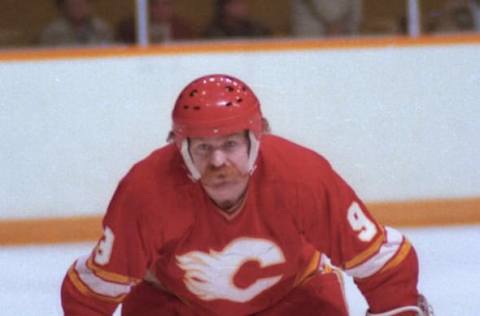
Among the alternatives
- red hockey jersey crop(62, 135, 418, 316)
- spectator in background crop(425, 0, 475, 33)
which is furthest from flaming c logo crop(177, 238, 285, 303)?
spectator in background crop(425, 0, 475, 33)

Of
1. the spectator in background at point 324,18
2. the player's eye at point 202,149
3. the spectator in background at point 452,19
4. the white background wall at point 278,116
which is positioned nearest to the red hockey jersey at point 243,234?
the player's eye at point 202,149

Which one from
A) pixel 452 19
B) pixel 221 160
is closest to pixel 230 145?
pixel 221 160

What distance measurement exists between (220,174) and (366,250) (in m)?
0.38

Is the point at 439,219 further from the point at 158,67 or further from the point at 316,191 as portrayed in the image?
the point at 316,191

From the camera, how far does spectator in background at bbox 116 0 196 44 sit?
219 inches

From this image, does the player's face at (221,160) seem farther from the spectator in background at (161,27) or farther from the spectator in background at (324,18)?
the spectator in background at (324,18)

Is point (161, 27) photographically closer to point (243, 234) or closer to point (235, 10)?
point (235, 10)

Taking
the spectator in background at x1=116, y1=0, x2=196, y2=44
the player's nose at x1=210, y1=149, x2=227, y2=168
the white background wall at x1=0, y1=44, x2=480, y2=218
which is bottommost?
the white background wall at x1=0, y1=44, x2=480, y2=218

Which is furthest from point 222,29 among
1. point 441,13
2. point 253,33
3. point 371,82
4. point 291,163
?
point 291,163

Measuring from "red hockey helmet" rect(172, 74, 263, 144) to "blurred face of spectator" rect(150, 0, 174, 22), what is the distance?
10.6ft

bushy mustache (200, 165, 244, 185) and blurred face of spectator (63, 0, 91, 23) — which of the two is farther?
blurred face of spectator (63, 0, 91, 23)

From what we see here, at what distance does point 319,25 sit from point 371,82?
0.41m

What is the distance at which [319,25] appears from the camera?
5.67m

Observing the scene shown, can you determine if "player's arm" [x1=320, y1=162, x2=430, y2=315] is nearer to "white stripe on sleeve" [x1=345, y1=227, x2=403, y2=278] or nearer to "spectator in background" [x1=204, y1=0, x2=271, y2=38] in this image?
"white stripe on sleeve" [x1=345, y1=227, x2=403, y2=278]
